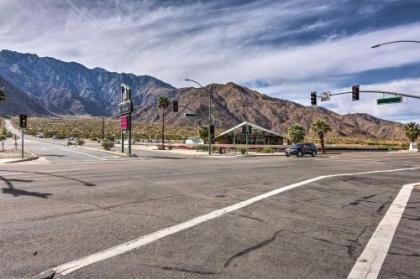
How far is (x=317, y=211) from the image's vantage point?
1088cm

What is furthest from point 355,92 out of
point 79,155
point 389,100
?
point 79,155

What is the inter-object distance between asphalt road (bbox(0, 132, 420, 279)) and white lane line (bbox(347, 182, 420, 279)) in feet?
0.34

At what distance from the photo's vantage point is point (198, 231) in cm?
834

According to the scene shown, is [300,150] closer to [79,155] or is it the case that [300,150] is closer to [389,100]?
[389,100]

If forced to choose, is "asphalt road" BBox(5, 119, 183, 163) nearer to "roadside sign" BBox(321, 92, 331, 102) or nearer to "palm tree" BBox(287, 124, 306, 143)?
"roadside sign" BBox(321, 92, 331, 102)

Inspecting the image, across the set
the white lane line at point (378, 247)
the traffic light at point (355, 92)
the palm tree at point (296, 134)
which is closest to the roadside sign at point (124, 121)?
the traffic light at point (355, 92)

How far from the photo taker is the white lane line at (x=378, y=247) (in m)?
6.18

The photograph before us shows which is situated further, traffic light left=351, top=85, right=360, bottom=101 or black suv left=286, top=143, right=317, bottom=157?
black suv left=286, top=143, right=317, bottom=157

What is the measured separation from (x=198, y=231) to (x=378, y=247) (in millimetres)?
3188

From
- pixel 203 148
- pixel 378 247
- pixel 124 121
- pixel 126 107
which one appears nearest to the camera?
pixel 378 247

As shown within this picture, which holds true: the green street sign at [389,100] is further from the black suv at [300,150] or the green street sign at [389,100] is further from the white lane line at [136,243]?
the white lane line at [136,243]

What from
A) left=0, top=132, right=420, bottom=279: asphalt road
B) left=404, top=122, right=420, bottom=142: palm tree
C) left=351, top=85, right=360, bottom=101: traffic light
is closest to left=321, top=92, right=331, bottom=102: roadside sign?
left=351, top=85, right=360, bottom=101: traffic light

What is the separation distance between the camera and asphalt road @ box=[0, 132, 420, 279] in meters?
6.20

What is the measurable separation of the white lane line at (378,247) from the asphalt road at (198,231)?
0.10 m
